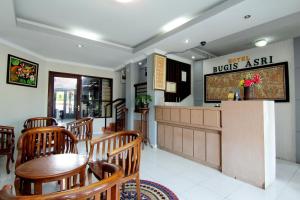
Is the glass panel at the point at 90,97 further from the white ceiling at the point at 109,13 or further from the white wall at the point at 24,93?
the white ceiling at the point at 109,13

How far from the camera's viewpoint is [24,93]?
15.0ft

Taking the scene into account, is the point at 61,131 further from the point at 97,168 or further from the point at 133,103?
the point at 133,103

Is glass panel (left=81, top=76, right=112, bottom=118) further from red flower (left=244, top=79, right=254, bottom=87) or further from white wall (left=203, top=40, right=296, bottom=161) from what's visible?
white wall (left=203, top=40, right=296, bottom=161)

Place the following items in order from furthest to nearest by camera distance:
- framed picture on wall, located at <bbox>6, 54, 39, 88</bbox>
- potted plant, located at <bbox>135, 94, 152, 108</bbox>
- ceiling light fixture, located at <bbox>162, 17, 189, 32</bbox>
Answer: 1. potted plant, located at <bbox>135, 94, 152, 108</bbox>
2. framed picture on wall, located at <bbox>6, 54, 39, 88</bbox>
3. ceiling light fixture, located at <bbox>162, 17, 189, 32</bbox>

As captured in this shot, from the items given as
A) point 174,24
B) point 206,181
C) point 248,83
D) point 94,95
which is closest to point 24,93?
point 94,95

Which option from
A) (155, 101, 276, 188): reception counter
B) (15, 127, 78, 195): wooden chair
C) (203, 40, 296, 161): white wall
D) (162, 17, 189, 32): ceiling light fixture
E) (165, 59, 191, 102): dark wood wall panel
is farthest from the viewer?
(165, 59, 191, 102): dark wood wall panel

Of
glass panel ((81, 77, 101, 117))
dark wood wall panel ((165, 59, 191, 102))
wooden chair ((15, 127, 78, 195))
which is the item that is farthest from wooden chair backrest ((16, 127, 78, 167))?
glass panel ((81, 77, 101, 117))

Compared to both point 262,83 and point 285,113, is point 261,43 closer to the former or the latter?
point 262,83

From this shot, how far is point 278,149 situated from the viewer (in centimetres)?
392

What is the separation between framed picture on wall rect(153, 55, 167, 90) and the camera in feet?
15.2

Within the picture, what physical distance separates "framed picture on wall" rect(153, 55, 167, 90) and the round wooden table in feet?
10.6

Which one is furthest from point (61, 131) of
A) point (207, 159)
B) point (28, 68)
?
point (28, 68)

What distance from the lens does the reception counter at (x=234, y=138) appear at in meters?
2.53

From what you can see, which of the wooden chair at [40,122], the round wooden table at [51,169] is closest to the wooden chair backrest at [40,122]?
the wooden chair at [40,122]
